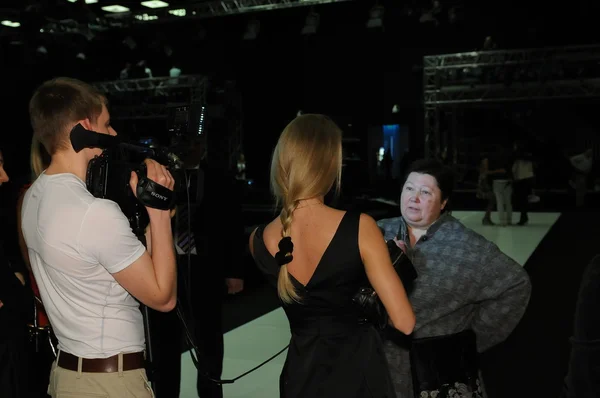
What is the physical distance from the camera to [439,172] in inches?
92.0

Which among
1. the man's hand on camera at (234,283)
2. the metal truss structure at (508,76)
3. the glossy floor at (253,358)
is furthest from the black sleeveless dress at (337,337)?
the metal truss structure at (508,76)

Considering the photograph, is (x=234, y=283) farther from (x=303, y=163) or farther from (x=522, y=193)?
(x=522, y=193)

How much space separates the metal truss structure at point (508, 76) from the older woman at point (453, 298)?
11.0 m

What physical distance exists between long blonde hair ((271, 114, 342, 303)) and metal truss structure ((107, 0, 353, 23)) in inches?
398

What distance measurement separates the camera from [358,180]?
13.4 metres

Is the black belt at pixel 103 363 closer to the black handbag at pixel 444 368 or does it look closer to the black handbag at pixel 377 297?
the black handbag at pixel 377 297

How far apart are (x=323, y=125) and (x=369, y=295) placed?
0.45 meters

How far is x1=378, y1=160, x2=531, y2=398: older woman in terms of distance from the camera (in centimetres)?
212

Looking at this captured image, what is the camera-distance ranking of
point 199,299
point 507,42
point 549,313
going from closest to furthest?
point 199,299, point 549,313, point 507,42

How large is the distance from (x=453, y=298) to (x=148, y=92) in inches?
561

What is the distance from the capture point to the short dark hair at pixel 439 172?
2.33 meters

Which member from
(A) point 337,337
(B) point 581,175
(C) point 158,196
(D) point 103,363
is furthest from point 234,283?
(B) point 581,175

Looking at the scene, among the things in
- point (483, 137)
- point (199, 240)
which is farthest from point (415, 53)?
point (199, 240)

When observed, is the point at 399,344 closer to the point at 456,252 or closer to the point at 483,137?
the point at 456,252
